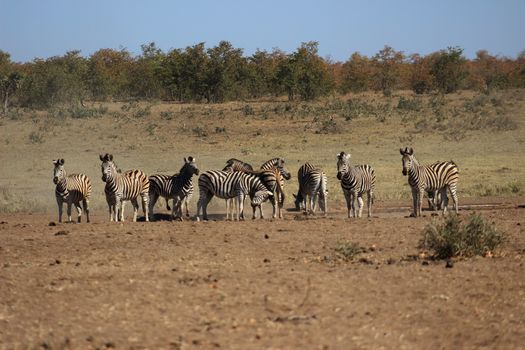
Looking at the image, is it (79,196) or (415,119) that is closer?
(79,196)

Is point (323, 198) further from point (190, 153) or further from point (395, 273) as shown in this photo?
point (190, 153)

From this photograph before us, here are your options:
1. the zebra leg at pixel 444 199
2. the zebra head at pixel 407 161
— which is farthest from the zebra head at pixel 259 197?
the zebra leg at pixel 444 199

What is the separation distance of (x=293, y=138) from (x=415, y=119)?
22.9 ft

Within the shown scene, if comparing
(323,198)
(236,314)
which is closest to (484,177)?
(323,198)

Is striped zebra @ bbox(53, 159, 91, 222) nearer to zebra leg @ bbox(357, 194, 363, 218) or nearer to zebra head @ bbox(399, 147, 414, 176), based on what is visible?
zebra leg @ bbox(357, 194, 363, 218)

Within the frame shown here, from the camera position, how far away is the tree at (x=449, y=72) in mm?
62000

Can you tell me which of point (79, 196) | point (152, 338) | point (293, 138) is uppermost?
point (293, 138)

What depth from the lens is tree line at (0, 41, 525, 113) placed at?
55281mm

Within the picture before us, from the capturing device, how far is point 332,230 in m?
15.8

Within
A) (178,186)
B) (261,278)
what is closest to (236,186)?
(178,186)

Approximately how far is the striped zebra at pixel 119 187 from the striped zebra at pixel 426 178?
17.9 ft

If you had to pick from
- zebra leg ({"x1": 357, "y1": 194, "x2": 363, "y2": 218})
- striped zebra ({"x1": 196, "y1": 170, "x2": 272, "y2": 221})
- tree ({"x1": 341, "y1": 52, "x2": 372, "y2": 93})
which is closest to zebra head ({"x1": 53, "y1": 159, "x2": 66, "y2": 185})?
striped zebra ({"x1": 196, "y1": 170, "x2": 272, "y2": 221})

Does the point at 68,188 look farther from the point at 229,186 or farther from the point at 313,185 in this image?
the point at 313,185

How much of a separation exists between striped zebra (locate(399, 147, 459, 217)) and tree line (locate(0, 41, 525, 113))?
35417 millimetres
